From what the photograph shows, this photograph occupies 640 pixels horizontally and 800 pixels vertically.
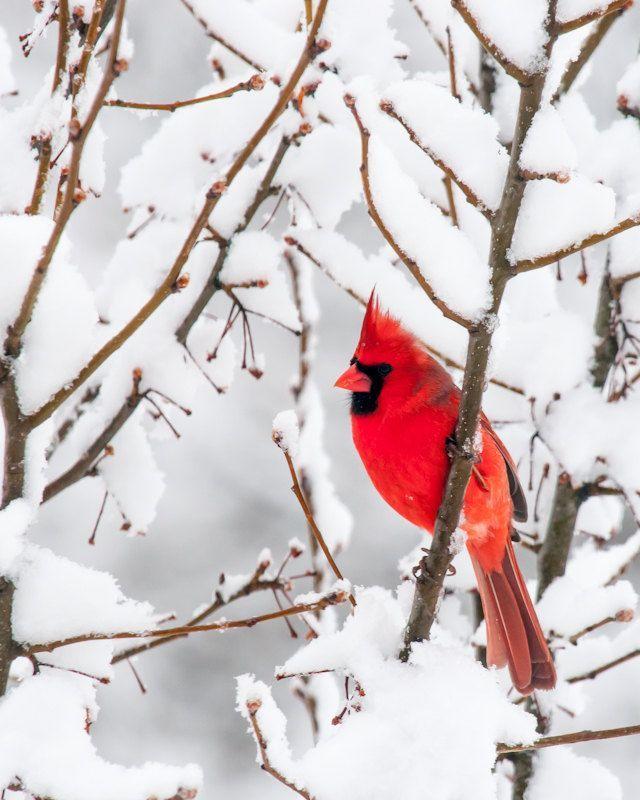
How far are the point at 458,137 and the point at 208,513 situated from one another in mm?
6811

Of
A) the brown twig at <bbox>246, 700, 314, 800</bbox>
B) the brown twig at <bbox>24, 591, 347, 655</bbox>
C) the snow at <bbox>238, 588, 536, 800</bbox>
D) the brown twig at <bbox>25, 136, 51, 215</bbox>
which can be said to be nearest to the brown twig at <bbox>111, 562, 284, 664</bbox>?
the snow at <bbox>238, 588, 536, 800</bbox>

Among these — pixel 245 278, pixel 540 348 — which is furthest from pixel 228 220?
pixel 540 348

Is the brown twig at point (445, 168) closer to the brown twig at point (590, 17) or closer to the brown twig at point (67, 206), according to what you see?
the brown twig at point (590, 17)

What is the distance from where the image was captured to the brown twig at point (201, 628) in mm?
1345

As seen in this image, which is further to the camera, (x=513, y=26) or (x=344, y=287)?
(x=344, y=287)

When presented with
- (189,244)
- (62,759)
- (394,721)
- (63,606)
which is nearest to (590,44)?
(189,244)

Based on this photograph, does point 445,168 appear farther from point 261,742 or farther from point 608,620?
point 608,620

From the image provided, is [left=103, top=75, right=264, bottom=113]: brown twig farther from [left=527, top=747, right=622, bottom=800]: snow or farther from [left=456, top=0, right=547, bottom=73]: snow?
[left=527, top=747, right=622, bottom=800]: snow

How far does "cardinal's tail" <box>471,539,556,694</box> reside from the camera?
2.32 m

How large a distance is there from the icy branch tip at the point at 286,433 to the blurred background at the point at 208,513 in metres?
5.15

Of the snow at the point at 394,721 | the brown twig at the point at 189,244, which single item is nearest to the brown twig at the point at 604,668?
A: the snow at the point at 394,721

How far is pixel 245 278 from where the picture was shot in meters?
2.16

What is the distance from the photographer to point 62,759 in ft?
4.63

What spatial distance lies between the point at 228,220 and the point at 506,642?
111 centimetres
